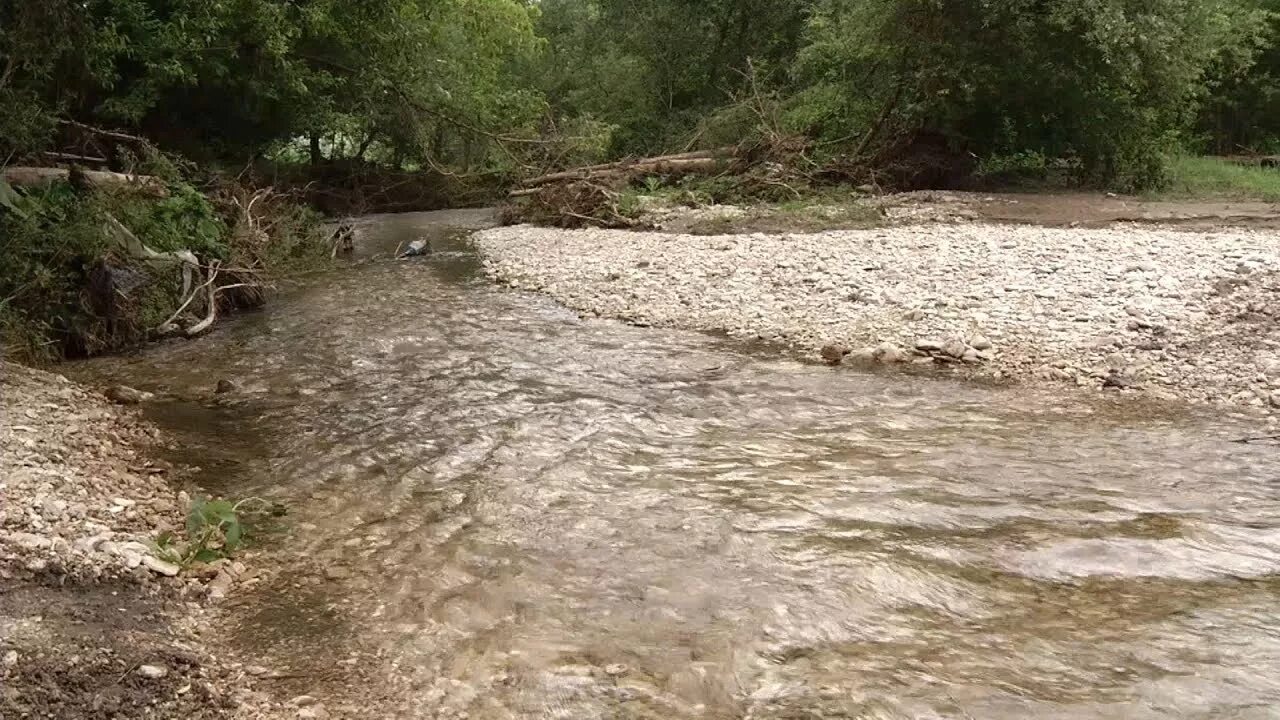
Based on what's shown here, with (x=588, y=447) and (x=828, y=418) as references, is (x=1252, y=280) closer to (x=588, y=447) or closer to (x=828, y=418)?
(x=828, y=418)

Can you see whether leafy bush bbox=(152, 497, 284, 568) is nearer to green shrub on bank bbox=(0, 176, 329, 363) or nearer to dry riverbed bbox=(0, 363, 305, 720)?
dry riverbed bbox=(0, 363, 305, 720)

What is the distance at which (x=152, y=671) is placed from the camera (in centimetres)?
318

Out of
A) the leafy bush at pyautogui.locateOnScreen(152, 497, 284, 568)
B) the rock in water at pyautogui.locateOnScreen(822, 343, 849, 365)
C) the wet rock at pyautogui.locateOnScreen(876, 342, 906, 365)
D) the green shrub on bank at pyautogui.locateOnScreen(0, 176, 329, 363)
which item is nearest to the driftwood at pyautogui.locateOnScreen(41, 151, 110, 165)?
the green shrub on bank at pyautogui.locateOnScreen(0, 176, 329, 363)

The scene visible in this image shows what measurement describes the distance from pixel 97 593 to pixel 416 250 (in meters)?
11.9

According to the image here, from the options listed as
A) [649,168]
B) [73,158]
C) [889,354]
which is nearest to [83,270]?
[73,158]

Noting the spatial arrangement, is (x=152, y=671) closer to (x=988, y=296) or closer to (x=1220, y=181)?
(x=988, y=296)

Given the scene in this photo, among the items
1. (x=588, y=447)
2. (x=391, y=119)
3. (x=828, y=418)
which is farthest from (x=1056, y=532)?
(x=391, y=119)

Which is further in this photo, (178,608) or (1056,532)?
(1056,532)

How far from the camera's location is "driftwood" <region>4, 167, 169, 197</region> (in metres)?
8.84

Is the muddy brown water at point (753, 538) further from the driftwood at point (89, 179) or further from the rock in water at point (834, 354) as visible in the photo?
the driftwood at point (89, 179)

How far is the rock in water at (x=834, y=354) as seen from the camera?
7602 millimetres

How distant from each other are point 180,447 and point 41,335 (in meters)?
2.94

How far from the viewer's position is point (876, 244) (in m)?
11.5

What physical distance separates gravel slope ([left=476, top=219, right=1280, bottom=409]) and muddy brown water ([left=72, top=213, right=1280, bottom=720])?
0.71 meters
